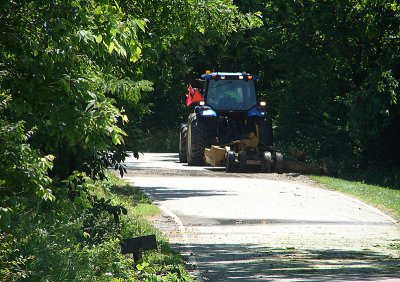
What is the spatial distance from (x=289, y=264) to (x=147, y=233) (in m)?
3.07

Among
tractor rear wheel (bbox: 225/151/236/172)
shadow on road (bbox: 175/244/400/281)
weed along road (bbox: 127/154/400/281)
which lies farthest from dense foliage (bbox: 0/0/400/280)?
tractor rear wheel (bbox: 225/151/236/172)

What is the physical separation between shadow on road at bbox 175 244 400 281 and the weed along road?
0.01 metres

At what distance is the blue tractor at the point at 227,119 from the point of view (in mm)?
35562

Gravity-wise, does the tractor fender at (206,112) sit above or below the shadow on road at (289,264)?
above

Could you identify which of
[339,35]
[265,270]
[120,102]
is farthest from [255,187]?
[265,270]

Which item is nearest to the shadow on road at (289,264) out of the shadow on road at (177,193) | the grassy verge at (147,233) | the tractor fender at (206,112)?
the grassy verge at (147,233)

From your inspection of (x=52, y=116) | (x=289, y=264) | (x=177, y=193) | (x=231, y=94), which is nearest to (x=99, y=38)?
(x=52, y=116)

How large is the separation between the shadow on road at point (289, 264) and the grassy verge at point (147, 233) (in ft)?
1.42

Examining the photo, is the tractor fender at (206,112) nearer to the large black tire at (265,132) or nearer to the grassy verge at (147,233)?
the large black tire at (265,132)

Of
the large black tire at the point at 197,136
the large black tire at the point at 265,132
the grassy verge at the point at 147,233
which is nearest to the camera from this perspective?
the grassy verge at the point at 147,233

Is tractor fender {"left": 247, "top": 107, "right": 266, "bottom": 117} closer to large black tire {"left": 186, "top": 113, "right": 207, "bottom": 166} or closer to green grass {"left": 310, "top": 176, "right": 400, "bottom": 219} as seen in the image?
large black tire {"left": 186, "top": 113, "right": 207, "bottom": 166}

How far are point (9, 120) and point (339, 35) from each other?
24.8 meters

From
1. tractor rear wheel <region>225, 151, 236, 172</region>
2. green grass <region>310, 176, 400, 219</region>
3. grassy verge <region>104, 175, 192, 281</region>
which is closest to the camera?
grassy verge <region>104, 175, 192, 281</region>

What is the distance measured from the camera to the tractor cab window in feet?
120
